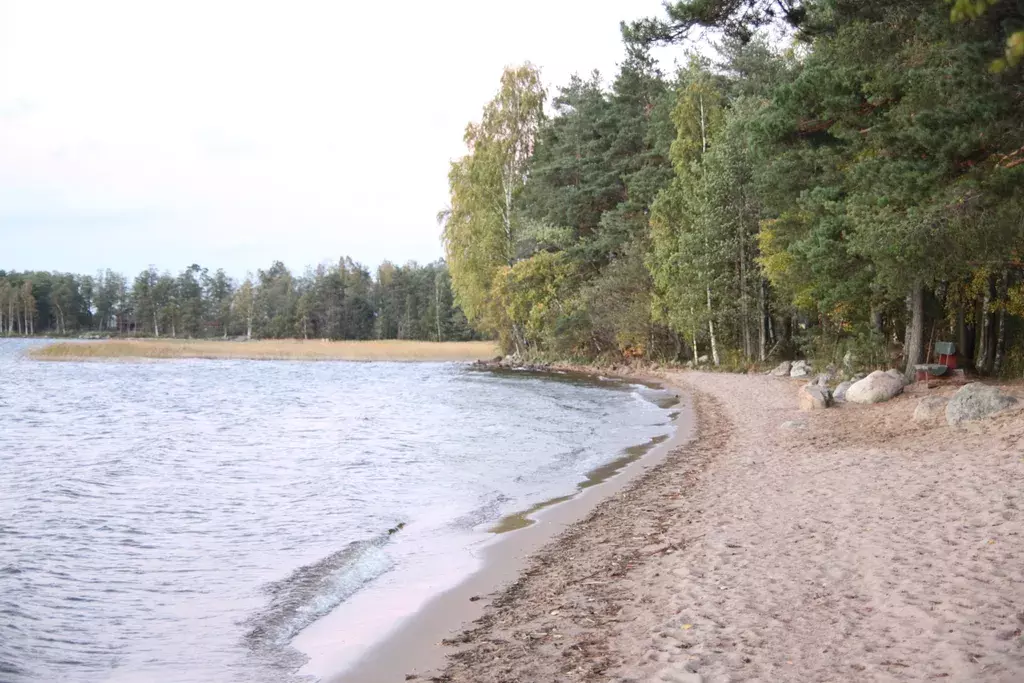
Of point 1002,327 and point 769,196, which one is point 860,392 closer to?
point 1002,327

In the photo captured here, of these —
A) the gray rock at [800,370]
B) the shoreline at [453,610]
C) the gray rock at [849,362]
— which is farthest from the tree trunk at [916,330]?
the shoreline at [453,610]

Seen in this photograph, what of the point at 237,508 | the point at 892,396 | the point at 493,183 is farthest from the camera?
the point at 493,183

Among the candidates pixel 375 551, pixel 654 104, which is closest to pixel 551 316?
pixel 654 104

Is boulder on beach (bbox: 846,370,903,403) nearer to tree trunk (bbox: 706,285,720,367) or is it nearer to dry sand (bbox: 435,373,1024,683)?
dry sand (bbox: 435,373,1024,683)

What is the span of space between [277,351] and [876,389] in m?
57.2

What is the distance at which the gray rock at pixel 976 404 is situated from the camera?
41.9 feet

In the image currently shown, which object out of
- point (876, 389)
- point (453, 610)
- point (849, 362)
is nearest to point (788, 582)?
point (453, 610)

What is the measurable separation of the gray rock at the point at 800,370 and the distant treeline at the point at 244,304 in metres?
63.7

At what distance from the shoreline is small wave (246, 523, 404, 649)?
0.25 meters

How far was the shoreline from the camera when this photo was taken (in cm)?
571

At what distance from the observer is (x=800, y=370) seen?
2880cm

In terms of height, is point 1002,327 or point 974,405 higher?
point 1002,327

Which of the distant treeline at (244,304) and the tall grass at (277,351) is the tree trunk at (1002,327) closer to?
the tall grass at (277,351)

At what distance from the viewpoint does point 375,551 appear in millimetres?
9141
